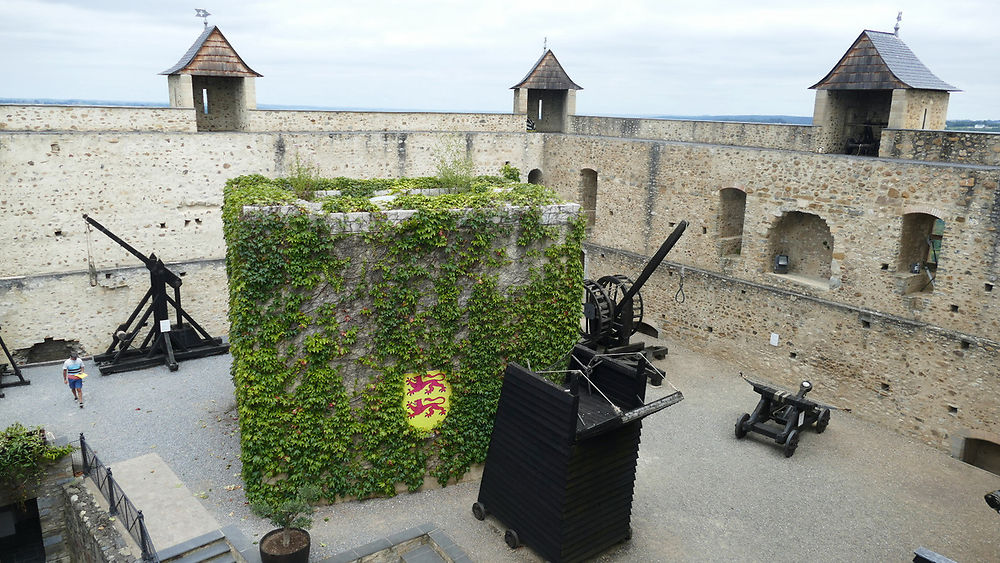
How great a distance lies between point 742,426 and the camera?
10797 millimetres

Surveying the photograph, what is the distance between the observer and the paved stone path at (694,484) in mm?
8086

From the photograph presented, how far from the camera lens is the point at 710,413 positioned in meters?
11.8

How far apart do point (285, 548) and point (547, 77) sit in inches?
610

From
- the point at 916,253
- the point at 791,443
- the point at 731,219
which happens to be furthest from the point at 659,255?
the point at 916,253

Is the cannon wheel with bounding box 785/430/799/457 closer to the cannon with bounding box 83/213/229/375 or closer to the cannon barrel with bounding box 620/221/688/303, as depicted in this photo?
the cannon barrel with bounding box 620/221/688/303

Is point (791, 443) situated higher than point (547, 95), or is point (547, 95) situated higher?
point (547, 95)

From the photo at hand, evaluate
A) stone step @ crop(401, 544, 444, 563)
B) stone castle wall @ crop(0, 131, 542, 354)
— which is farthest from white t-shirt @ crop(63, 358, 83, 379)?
stone step @ crop(401, 544, 444, 563)

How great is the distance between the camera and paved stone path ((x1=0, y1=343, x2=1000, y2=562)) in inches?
318

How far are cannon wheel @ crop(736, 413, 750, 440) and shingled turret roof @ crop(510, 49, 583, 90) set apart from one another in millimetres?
11724

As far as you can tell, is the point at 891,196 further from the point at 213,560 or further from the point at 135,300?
the point at 135,300

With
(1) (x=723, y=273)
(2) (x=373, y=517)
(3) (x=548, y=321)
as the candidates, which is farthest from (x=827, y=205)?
(2) (x=373, y=517)

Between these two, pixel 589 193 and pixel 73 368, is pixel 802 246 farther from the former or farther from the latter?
A: pixel 73 368

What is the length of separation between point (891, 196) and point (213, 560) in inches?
432

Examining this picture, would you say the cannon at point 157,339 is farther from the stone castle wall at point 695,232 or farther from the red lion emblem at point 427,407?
the red lion emblem at point 427,407
